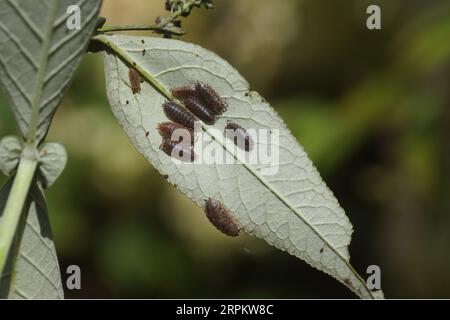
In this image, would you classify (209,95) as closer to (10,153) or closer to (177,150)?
(177,150)

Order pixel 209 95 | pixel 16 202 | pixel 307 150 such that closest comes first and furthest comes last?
1. pixel 16 202
2. pixel 209 95
3. pixel 307 150

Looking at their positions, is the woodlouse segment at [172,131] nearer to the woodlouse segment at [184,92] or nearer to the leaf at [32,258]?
the woodlouse segment at [184,92]

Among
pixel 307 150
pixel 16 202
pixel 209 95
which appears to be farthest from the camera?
pixel 307 150

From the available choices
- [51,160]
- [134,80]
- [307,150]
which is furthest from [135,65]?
[307,150]

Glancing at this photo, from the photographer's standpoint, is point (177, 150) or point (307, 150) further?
point (307, 150)

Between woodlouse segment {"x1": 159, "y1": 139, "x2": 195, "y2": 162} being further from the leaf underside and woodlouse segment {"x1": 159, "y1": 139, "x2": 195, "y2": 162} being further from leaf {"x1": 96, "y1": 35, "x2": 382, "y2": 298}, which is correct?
the leaf underside

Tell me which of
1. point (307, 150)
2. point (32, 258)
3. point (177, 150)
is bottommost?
point (32, 258)
